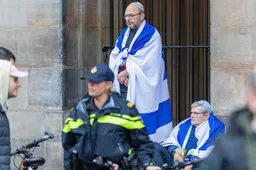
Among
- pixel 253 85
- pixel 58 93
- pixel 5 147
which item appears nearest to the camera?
pixel 253 85

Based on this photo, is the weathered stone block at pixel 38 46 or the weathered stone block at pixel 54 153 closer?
the weathered stone block at pixel 38 46

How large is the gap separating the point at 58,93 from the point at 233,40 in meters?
1.99

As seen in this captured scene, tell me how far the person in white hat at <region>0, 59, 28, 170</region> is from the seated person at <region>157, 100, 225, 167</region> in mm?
2118

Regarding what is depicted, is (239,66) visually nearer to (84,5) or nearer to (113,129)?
(84,5)

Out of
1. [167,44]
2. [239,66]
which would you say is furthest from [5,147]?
[167,44]

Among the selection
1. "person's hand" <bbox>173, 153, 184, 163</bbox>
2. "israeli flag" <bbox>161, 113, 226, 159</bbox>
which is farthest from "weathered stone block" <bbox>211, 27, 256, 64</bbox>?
"person's hand" <bbox>173, 153, 184, 163</bbox>

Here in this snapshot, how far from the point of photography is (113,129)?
563cm

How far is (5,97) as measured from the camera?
5.71 metres

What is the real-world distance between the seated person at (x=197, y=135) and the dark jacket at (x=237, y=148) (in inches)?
149

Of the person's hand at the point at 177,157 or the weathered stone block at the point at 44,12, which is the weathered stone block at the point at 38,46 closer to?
the weathered stone block at the point at 44,12

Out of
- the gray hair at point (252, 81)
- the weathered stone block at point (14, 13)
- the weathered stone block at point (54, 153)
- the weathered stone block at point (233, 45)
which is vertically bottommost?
the weathered stone block at point (54, 153)

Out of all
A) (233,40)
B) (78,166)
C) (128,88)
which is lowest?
(78,166)

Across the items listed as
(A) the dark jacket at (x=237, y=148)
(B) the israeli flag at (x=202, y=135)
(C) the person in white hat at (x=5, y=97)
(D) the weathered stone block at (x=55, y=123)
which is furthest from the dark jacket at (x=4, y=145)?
(D) the weathered stone block at (x=55, y=123)

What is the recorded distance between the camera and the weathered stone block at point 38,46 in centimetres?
849
